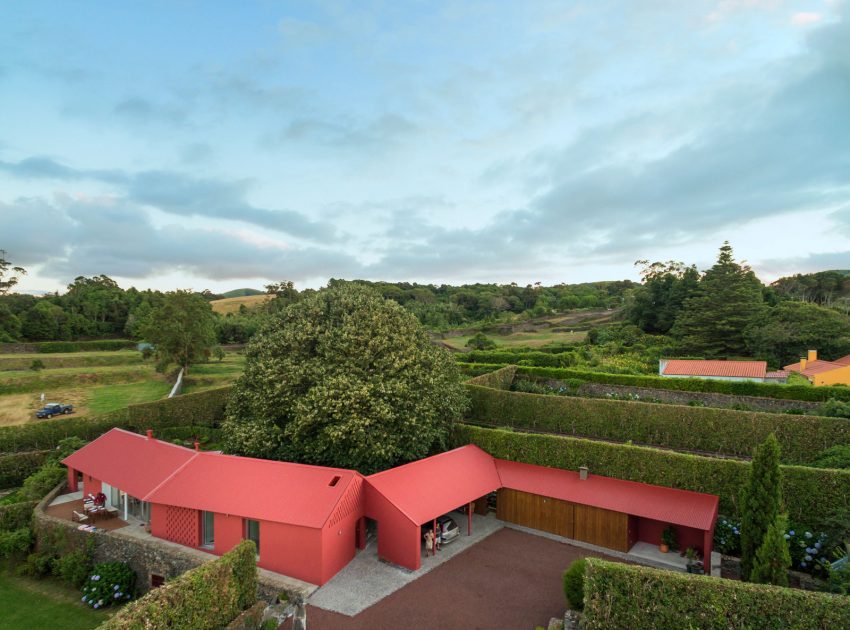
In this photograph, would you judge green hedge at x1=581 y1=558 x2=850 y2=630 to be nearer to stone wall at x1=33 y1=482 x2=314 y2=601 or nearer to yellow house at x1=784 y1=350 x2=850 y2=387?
stone wall at x1=33 y1=482 x2=314 y2=601

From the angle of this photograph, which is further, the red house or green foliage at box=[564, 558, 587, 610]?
the red house

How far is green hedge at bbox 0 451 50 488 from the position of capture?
24375 mm

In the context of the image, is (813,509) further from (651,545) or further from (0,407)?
(0,407)

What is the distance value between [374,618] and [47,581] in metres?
14.0

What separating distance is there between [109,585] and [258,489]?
599cm

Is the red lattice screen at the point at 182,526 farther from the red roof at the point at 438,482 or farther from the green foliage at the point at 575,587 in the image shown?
the green foliage at the point at 575,587

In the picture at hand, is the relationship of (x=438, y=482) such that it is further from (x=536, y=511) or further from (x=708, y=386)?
(x=708, y=386)

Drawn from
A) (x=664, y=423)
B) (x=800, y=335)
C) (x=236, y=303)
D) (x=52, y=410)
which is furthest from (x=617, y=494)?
(x=236, y=303)

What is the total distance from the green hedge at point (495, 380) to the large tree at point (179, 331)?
26.8 metres

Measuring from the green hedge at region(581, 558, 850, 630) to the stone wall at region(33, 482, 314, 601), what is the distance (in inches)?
336

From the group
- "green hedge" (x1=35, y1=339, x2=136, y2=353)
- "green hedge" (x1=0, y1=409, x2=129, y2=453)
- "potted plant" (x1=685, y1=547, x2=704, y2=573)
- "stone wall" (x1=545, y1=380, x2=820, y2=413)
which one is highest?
"green hedge" (x1=35, y1=339, x2=136, y2=353)

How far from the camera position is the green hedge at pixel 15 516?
20.1 m

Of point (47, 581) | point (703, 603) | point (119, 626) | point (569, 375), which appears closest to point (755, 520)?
point (703, 603)

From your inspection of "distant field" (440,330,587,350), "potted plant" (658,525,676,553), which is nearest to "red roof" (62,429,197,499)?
"potted plant" (658,525,676,553)
